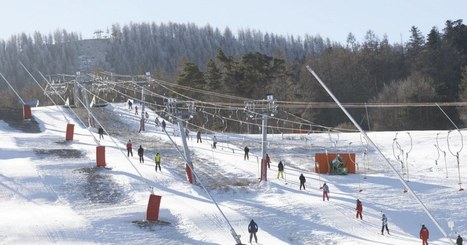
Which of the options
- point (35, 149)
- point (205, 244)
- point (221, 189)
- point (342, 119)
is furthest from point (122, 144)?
point (342, 119)

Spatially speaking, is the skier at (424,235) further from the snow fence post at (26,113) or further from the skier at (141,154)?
the snow fence post at (26,113)

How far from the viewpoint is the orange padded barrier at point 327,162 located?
42719mm

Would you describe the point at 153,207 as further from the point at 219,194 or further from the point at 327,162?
the point at 327,162

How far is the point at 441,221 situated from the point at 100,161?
21.7 m

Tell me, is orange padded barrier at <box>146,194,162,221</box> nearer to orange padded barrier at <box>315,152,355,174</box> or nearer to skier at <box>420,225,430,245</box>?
skier at <box>420,225,430,245</box>

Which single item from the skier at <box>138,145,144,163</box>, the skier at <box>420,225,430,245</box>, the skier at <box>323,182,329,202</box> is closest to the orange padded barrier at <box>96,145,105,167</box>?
the skier at <box>138,145,144,163</box>

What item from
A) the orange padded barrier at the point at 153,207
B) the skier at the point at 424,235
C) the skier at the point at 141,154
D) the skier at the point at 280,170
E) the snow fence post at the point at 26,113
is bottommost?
the skier at the point at 424,235

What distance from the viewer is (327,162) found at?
140 ft

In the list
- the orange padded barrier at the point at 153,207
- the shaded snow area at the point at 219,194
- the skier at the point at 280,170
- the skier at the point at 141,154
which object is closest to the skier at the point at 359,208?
the shaded snow area at the point at 219,194

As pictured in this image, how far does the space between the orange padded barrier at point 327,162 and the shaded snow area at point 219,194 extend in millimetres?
735

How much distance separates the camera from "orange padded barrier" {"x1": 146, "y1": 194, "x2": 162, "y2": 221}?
31.1 metres

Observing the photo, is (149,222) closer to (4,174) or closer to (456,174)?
(4,174)

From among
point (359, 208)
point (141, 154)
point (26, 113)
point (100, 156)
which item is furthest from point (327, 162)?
point (26, 113)

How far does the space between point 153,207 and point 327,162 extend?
15187 millimetres
